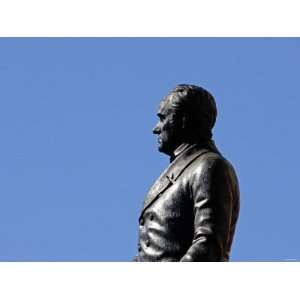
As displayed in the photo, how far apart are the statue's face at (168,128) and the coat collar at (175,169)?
0.21 metres

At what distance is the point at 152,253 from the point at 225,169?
1312 millimetres

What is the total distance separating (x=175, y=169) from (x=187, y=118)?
0.69m

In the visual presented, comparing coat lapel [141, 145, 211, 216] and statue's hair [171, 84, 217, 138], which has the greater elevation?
statue's hair [171, 84, 217, 138]

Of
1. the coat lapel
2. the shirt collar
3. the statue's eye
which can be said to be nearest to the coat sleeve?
the coat lapel

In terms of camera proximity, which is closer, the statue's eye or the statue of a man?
the statue of a man

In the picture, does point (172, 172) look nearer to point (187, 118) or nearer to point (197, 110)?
point (187, 118)

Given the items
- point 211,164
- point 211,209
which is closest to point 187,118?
point 211,164

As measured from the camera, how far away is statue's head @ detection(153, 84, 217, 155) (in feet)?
53.4

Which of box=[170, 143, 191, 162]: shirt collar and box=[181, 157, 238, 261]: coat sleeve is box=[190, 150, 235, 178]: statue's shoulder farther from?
box=[170, 143, 191, 162]: shirt collar

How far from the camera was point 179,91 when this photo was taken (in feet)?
53.9

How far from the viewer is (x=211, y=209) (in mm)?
15156

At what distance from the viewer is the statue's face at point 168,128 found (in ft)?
53.6

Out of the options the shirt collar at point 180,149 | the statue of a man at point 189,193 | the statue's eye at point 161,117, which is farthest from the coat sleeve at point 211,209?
the statue's eye at point 161,117
